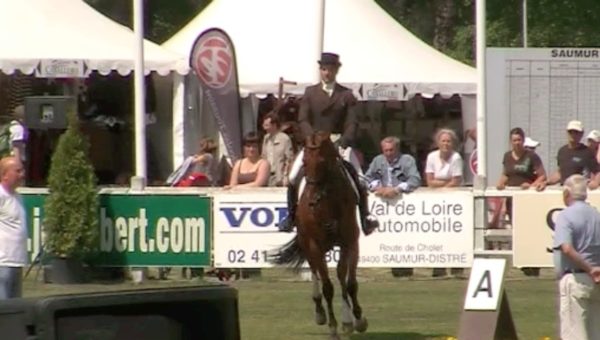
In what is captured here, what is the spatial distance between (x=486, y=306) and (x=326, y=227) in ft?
6.02

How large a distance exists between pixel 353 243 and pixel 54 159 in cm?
681

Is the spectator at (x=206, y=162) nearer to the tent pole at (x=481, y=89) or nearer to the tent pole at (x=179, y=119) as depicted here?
the tent pole at (x=179, y=119)

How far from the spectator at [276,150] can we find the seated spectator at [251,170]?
9.3 inches

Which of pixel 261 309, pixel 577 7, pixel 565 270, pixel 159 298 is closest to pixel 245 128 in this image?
pixel 261 309

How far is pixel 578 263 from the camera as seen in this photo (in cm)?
1603

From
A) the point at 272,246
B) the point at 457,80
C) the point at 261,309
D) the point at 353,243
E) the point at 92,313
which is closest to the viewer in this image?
the point at 92,313

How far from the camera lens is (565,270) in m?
16.3

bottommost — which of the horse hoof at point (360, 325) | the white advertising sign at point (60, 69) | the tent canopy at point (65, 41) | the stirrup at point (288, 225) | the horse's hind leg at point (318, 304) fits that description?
the horse hoof at point (360, 325)

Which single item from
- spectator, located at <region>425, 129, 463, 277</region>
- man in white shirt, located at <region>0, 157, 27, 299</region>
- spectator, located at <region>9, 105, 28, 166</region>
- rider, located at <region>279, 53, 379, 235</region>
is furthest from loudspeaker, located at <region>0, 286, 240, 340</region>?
spectator, located at <region>9, 105, 28, 166</region>

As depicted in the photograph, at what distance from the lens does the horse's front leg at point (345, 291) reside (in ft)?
58.6

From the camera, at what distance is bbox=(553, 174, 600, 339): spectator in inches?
632

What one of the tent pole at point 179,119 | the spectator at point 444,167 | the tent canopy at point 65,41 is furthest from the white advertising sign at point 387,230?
the tent pole at point 179,119

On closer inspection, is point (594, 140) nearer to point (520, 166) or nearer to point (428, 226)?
point (520, 166)

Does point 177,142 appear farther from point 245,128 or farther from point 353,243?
point 353,243
